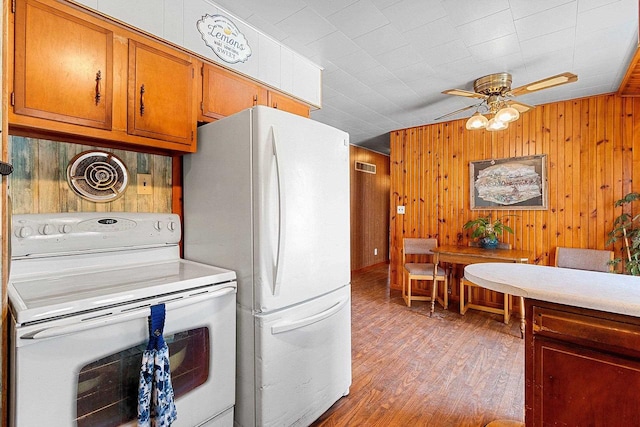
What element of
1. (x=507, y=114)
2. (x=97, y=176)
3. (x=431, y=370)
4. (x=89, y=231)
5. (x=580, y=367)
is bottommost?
(x=431, y=370)

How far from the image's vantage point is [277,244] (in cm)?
143

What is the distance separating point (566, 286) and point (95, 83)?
7.58ft

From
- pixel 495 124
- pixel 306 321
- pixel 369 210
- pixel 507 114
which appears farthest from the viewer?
pixel 369 210

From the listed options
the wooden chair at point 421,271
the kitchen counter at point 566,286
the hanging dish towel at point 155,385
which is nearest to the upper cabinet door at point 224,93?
the hanging dish towel at point 155,385

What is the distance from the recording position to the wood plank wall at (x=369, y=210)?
568 cm

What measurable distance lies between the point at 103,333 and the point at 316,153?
1.22 meters

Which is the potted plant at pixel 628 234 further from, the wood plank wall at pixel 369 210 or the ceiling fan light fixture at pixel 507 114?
the wood plank wall at pixel 369 210

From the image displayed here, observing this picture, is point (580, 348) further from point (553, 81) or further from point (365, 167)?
point (365, 167)

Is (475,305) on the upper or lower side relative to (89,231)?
lower

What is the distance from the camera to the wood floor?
178 cm

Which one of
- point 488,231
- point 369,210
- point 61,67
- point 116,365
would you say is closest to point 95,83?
point 61,67

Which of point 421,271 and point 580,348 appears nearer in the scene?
point 580,348

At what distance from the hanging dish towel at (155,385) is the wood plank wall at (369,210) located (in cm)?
465

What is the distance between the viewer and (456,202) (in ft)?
13.3
